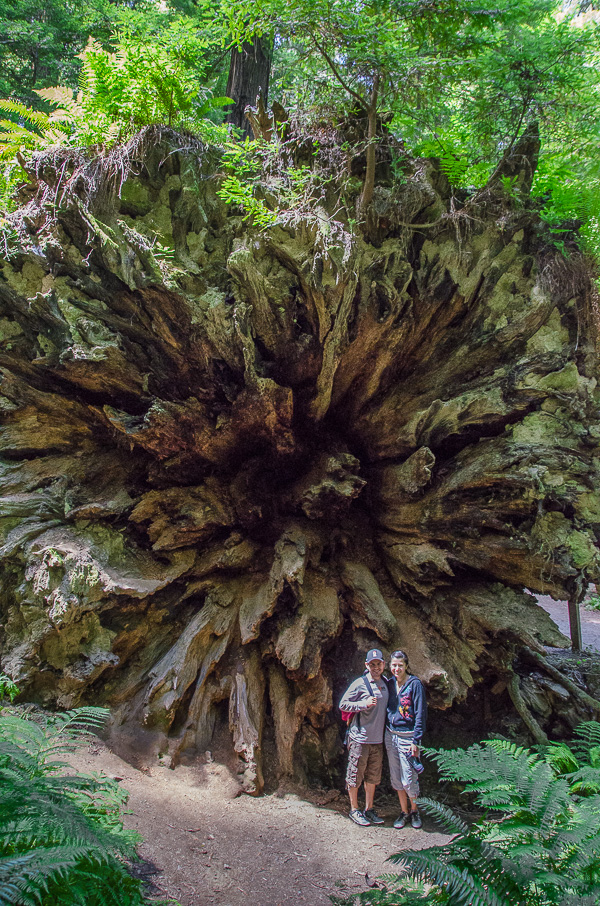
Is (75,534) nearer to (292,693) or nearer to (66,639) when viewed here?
(66,639)

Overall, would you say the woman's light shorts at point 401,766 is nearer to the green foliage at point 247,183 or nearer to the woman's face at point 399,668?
the woman's face at point 399,668

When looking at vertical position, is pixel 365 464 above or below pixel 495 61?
below

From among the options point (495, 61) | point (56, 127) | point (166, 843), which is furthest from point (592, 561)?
point (56, 127)

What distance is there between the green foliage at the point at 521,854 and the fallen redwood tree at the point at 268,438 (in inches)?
76.7

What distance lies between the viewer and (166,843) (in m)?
3.29

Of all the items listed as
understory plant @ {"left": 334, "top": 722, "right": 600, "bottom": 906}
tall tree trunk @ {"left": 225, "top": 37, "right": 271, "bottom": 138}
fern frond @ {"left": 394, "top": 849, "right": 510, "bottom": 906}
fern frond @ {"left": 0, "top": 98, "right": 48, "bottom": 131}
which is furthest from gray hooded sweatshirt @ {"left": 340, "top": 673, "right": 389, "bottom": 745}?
tall tree trunk @ {"left": 225, "top": 37, "right": 271, "bottom": 138}

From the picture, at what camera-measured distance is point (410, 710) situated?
416cm

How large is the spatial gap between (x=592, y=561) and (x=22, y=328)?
6.48 metres

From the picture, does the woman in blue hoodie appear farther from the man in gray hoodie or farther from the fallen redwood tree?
the fallen redwood tree

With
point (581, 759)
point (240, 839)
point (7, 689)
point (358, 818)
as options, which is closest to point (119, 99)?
point (7, 689)

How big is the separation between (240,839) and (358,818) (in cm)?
115

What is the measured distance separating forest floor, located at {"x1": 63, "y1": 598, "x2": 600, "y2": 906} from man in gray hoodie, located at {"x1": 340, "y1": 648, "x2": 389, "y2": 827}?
32 cm

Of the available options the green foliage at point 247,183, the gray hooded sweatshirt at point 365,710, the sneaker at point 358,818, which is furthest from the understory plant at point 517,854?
the green foliage at point 247,183

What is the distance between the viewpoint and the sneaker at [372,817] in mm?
4117
